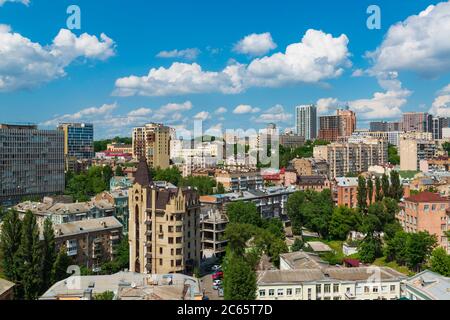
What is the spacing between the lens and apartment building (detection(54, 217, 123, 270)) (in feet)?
34.7

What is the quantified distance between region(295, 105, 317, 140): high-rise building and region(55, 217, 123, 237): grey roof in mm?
31253

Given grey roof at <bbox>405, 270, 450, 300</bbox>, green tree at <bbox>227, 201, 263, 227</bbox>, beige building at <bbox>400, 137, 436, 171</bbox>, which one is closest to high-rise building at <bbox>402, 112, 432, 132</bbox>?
beige building at <bbox>400, 137, 436, 171</bbox>

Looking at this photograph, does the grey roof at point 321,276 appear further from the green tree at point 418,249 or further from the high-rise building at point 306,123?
the high-rise building at point 306,123

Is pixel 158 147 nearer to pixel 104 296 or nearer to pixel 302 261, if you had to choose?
pixel 302 261

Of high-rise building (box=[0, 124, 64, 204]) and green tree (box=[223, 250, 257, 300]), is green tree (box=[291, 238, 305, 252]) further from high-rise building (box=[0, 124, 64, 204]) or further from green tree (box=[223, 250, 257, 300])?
high-rise building (box=[0, 124, 64, 204])

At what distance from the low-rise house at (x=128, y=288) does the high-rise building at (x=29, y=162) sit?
1511 cm

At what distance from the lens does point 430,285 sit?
Answer: 6012 millimetres

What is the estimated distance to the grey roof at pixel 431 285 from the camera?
18.4ft

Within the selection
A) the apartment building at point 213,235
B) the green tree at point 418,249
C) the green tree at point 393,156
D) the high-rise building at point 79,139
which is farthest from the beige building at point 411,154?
the high-rise building at point 79,139

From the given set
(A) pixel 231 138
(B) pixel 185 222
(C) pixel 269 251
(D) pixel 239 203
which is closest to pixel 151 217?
(B) pixel 185 222

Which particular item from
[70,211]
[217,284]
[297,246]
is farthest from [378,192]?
[70,211]

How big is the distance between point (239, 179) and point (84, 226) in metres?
10.5

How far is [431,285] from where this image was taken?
600 cm
